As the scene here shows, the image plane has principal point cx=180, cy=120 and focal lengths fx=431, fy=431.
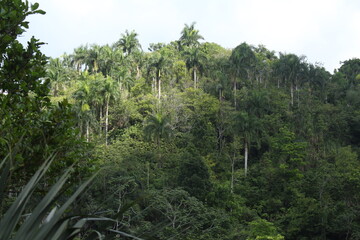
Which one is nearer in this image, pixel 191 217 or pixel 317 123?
pixel 191 217

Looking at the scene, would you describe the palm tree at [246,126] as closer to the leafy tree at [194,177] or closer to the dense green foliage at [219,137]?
the dense green foliage at [219,137]

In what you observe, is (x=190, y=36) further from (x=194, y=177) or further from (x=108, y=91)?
(x=194, y=177)

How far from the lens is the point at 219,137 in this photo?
4141 cm

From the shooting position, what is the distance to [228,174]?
1425 inches

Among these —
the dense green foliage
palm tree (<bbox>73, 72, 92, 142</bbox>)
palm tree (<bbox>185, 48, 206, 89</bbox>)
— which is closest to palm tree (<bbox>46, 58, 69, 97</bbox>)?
the dense green foliage

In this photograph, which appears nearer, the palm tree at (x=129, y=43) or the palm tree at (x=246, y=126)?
A: the palm tree at (x=246, y=126)

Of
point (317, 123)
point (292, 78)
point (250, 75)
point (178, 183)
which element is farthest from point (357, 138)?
point (178, 183)

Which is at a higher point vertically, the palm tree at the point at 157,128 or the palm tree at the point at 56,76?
the palm tree at the point at 56,76

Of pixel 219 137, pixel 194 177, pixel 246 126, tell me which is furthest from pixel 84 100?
pixel 246 126

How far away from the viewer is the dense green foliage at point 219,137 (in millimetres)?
26547

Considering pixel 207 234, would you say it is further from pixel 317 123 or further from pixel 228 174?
pixel 317 123

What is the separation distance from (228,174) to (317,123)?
13.3 m

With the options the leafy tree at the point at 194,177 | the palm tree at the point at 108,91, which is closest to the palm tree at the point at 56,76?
the palm tree at the point at 108,91

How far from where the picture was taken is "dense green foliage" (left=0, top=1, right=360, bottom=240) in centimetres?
2655
